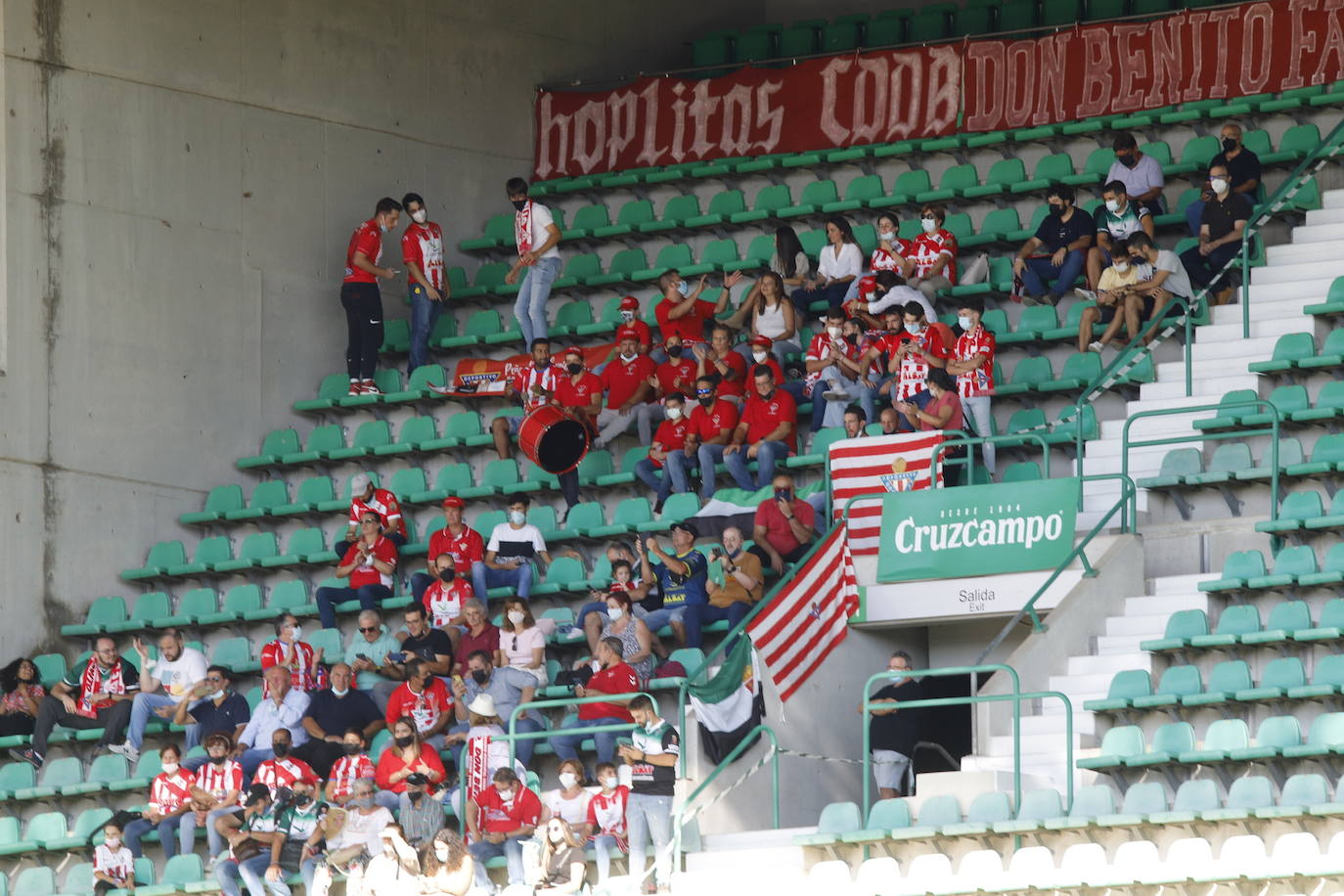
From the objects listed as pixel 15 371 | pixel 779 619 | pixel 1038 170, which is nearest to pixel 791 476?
pixel 779 619

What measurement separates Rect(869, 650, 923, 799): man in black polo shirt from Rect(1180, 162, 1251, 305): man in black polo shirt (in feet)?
13.7

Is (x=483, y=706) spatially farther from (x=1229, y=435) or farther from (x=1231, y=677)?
(x=1229, y=435)

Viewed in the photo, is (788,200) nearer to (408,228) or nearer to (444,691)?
(408,228)

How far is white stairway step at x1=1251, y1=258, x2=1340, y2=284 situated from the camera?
18000 mm

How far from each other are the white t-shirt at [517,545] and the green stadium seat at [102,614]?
125 inches

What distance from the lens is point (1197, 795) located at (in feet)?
44.5

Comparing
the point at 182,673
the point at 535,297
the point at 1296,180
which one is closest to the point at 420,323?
the point at 535,297

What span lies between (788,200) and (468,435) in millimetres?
3334

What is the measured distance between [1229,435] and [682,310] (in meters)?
4.38

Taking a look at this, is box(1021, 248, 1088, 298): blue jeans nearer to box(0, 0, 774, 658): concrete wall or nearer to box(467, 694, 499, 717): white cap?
box(467, 694, 499, 717): white cap

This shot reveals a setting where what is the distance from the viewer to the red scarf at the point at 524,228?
20.5 metres

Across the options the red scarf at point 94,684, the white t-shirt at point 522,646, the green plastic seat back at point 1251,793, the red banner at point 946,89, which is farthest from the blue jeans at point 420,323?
the green plastic seat back at point 1251,793

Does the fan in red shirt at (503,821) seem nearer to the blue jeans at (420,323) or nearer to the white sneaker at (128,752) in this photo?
the white sneaker at (128,752)

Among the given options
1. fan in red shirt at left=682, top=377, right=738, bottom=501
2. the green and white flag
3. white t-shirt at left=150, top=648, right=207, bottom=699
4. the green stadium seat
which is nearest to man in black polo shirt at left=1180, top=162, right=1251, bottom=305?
fan in red shirt at left=682, top=377, right=738, bottom=501
